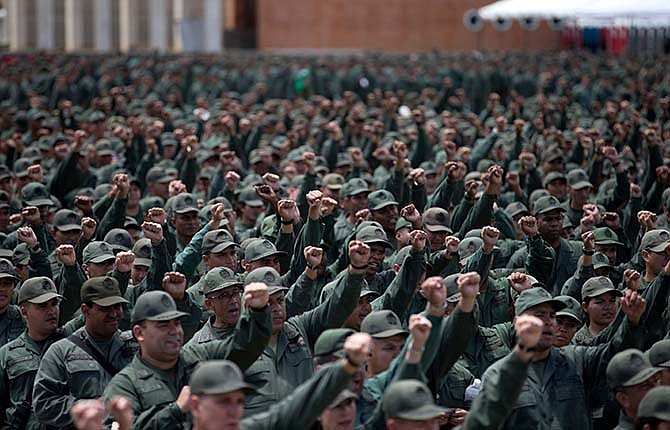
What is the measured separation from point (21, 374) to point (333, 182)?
5739 millimetres

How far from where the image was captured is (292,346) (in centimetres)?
748

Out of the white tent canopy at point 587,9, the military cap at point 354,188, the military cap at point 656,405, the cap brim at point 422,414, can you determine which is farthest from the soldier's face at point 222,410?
the white tent canopy at point 587,9

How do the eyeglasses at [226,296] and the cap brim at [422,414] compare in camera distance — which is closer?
the cap brim at [422,414]

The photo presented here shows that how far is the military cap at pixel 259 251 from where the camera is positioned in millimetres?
8781

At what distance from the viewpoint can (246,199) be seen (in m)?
12.5

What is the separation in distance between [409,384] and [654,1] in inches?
895

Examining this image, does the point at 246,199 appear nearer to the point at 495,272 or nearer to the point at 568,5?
the point at 495,272

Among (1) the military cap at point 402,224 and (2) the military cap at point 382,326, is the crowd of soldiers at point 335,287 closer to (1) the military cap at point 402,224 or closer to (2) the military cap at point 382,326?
(2) the military cap at point 382,326

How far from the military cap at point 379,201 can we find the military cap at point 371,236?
67.1 inches

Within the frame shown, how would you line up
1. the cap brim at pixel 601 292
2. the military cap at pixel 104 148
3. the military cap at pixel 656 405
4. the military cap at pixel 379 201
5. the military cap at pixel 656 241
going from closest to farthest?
the military cap at pixel 656 405
the cap brim at pixel 601 292
the military cap at pixel 656 241
the military cap at pixel 379 201
the military cap at pixel 104 148

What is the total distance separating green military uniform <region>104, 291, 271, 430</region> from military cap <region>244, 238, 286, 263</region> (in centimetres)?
175

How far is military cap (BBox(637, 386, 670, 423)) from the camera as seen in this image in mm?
5988

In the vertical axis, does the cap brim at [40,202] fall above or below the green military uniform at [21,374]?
above

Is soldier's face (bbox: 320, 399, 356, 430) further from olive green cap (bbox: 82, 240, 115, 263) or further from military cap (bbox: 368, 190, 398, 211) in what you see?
military cap (bbox: 368, 190, 398, 211)
